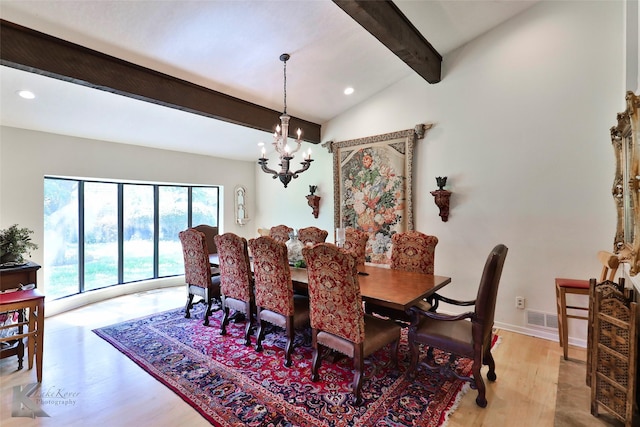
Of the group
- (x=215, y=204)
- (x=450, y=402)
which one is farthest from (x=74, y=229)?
(x=450, y=402)

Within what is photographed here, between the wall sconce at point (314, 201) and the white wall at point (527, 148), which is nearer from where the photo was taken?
the white wall at point (527, 148)

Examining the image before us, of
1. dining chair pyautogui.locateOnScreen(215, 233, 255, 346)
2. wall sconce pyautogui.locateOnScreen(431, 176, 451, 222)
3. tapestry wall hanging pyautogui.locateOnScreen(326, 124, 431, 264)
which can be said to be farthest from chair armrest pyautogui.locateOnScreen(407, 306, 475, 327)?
tapestry wall hanging pyautogui.locateOnScreen(326, 124, 431, 264)

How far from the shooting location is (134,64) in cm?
301

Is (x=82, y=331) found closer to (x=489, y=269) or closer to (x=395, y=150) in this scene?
(x=489, y=269)

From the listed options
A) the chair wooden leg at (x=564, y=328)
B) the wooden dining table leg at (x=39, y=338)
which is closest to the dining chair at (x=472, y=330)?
the chair wooden leg at (x=564, y=328)

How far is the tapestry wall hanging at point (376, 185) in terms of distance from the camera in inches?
169

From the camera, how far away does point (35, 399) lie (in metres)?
Answer: 2.24

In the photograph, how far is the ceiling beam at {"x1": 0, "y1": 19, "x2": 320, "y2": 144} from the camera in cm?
235

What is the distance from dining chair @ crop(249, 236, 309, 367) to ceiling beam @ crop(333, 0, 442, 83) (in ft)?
6.44

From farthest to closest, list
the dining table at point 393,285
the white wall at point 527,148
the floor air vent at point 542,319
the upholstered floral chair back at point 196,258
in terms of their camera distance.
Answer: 1. the upholstered floral chair back at point 196,258
2. the floor air vent at point 542,319
3. the white wall at point 527,148
4. the dining table at point 393,285

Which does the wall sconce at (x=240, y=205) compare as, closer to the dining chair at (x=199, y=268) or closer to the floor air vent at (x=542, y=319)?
the dining chair at (x=199, y=268)

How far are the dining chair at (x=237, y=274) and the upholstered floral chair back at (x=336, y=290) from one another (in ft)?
3.35

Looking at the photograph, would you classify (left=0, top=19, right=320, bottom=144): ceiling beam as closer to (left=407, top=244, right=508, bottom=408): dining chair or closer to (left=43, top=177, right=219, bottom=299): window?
(left=43, top=177, right=219, bottom=299): window

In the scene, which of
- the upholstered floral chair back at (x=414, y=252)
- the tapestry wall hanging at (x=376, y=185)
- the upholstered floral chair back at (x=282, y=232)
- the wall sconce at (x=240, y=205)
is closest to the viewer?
the upholstered floral chair back at (x=414, y=252)
